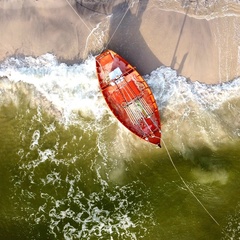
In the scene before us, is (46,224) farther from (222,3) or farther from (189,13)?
(222,3)

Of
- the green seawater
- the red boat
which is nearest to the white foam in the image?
the green seawater

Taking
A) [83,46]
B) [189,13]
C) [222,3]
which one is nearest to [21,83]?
[83,46]

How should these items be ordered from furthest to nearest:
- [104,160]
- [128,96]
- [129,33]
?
[104,160] → [129,33] → [128,96]

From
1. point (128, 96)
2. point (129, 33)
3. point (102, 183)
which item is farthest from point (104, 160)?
point (129, 33)

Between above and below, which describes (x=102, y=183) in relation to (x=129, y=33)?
below

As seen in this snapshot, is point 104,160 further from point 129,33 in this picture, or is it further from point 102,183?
point 129,33

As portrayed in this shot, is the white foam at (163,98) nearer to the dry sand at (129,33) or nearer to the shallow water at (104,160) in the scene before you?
the shallow water at (104,160)

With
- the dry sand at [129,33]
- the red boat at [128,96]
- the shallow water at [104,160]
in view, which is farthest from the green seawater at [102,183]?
the dry sand at [129,33]
